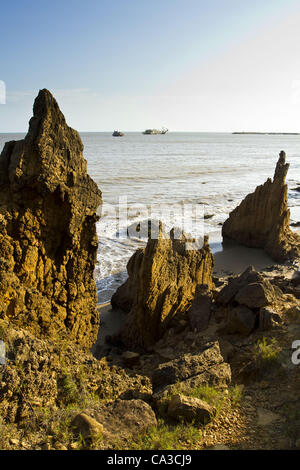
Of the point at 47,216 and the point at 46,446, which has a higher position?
the point at 47,216

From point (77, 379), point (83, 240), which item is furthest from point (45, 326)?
point (83, 240)

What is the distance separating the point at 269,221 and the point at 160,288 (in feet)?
28.5

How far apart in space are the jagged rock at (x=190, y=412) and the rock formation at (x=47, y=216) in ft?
6.39

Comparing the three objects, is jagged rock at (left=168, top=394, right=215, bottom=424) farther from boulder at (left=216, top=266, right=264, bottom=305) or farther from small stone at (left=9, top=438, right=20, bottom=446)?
boulder at (left=216, top=266, right=264, bottom=305)

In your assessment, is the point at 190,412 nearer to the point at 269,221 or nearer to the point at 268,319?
the point at 268,319

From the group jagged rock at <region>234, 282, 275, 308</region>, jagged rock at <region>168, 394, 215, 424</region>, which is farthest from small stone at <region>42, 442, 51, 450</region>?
jagged rock at <region>234, 282, 275, 308</region>

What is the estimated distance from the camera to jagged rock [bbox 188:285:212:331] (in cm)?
785

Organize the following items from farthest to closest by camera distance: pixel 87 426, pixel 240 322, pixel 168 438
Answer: pixel 240 322
pixel 168 438
pixel 87 426

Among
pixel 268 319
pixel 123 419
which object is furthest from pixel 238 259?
pixel 123 419

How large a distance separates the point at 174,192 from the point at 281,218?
1661 cm

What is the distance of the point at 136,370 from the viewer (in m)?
6.93

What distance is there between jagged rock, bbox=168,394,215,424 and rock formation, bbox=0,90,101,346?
1.95m

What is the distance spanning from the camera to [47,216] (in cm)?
562

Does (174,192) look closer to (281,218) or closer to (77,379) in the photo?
(281,218)
